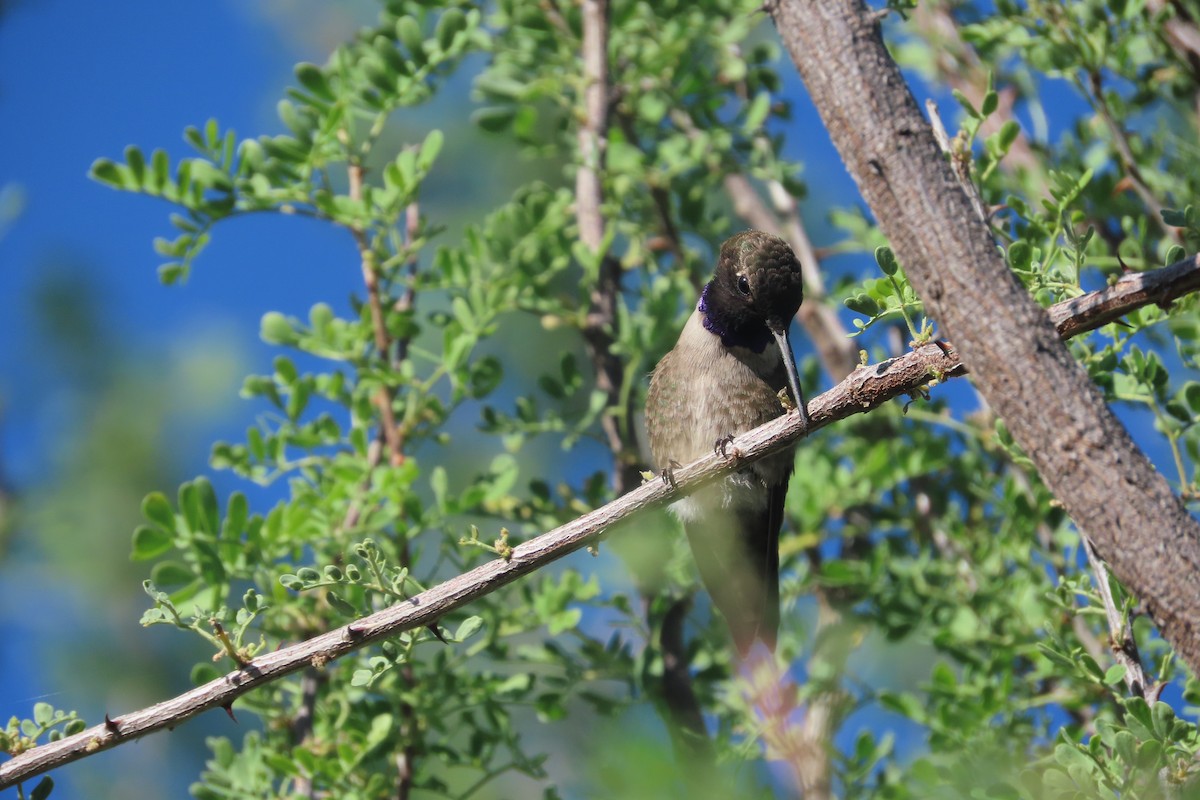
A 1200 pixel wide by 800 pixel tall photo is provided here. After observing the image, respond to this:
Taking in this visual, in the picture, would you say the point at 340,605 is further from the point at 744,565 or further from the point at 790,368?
the point at 744,565

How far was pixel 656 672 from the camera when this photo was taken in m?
3.69

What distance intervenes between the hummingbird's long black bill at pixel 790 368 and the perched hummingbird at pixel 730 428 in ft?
0.69

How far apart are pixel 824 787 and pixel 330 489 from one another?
166cm

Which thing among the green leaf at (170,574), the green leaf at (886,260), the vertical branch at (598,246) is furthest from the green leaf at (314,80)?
the green leaf at (886,260)

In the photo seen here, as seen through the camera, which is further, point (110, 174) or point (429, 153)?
point (429, 153)

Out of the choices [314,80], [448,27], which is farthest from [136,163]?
[448,27]

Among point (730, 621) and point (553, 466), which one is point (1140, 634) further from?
point (553, 466)

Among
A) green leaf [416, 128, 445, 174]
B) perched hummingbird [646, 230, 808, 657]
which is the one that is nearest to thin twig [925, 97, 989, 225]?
perched hummingbird [646, 230, 808, 657]

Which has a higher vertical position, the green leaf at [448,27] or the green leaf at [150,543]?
the green leaf at [448,27]

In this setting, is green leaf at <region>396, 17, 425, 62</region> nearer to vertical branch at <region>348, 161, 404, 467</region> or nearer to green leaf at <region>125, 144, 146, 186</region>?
vertical branch at <region>348, 161, 404, 467</region>

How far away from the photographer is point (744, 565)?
386 cm

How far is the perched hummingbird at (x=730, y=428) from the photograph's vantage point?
12.4ft

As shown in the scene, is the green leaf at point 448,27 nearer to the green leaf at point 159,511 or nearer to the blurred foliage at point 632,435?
the blurred foliage at point 632,435

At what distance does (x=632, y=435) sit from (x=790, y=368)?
1.27 m
